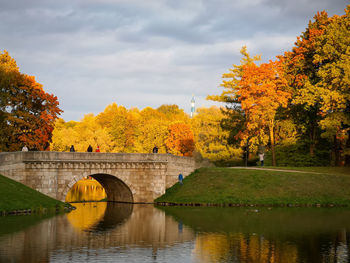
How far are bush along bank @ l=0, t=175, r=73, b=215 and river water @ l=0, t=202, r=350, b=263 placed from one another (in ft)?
6.38

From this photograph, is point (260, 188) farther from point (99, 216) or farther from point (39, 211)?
point (39, 211)

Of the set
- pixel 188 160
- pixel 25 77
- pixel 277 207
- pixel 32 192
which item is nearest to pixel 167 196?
pixel 188 160

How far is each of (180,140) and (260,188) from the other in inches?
1907

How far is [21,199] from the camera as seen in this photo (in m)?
38.5

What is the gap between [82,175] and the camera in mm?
45969

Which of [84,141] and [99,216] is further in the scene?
[84,141]

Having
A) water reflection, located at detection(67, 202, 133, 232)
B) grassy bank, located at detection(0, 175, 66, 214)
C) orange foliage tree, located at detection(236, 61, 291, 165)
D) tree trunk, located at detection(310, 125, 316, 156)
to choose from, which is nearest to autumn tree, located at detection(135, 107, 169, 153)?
orange foliage tree, located at detection(236, 61, 291, 165)

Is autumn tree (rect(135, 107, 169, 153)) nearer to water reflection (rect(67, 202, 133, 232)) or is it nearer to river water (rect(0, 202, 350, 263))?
water reflection (rect(67, 202, 133, 232))

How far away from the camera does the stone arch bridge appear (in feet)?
143

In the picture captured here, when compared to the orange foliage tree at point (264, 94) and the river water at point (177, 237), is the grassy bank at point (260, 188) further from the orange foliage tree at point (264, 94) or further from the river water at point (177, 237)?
the orange foliage tree at point (264, 94)

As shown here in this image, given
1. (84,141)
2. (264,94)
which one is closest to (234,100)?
(264,94)

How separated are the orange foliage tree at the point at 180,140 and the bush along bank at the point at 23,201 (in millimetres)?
56524

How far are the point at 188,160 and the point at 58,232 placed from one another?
29158 mm

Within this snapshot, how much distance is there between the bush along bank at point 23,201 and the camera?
1449 inches
